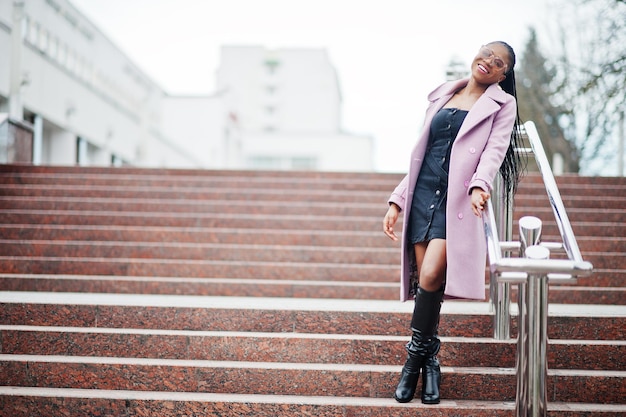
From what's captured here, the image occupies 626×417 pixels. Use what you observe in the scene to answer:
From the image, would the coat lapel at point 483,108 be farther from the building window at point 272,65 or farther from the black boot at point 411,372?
the building window at point 272,65

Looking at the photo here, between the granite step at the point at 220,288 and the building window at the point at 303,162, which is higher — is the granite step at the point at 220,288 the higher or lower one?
the lower one

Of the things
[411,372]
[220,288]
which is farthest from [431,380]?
[220,288]

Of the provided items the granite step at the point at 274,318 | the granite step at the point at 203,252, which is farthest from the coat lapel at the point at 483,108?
the granite step at the point at 203,252

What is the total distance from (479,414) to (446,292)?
67 cm

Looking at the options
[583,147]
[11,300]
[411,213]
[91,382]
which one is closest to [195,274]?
[11,300]

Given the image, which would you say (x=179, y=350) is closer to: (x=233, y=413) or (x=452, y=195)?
(x=233, y=413)

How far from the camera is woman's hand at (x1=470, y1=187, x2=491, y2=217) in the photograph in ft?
11.6

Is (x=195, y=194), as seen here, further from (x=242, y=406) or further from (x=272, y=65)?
(x=272, y=65)

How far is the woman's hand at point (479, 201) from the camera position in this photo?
3.54m

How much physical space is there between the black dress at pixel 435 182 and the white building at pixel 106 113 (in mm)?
9762

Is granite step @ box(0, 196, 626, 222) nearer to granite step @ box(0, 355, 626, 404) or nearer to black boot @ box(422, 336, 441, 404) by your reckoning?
granite step @ box(0, 355, 626, 404)

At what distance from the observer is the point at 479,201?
3541 millimetres

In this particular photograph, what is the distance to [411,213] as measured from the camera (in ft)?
13.2

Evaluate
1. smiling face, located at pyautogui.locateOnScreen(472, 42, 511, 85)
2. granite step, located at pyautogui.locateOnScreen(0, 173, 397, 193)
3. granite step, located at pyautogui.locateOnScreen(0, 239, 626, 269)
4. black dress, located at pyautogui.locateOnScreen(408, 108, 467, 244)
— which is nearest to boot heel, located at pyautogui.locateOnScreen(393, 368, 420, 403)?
black dress, located at pyautogui.locateOnScreen(408, 108, 467, 244)
